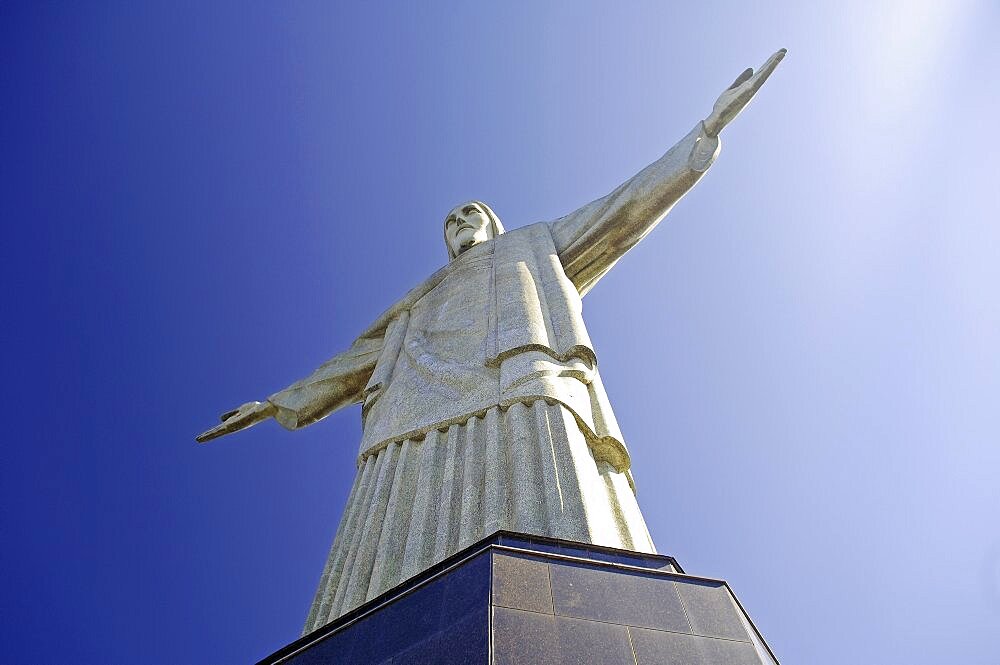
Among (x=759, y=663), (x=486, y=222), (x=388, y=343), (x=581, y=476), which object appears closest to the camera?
(x=759, y=663)

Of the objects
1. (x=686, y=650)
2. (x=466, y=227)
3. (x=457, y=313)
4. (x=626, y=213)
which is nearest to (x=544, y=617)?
(x=686, y=650)

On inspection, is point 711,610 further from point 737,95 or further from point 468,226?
point 468,226

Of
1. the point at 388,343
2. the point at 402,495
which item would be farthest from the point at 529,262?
the point at 402,495

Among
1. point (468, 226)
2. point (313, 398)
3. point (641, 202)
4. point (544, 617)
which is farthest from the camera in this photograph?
point (468, 226)

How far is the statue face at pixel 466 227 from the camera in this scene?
9859mm

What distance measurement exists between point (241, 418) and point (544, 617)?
6.10 m

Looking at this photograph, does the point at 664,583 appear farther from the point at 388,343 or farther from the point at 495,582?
the point at 388,343

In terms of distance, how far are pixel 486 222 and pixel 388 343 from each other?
2.98 meters

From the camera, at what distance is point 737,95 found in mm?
7246

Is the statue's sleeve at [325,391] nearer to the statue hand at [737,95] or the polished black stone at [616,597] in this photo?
the statue hand at [737,95]

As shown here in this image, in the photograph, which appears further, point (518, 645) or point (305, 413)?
point (305, 413)

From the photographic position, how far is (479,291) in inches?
291

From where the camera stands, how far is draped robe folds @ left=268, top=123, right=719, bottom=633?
434cm

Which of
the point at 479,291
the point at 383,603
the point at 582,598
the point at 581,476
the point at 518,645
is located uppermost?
the point at 479,291
